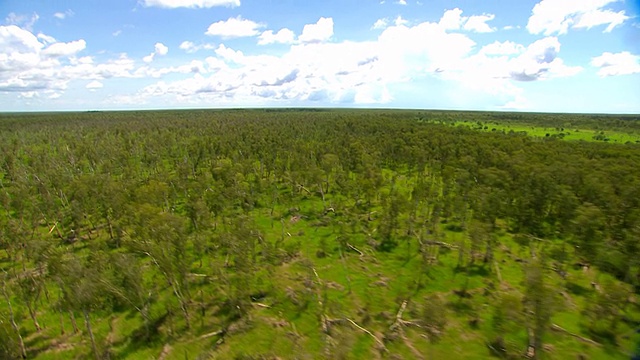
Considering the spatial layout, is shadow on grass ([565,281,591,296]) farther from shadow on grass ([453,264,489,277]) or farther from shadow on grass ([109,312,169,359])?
shadow on grass ([109,312,169,359])

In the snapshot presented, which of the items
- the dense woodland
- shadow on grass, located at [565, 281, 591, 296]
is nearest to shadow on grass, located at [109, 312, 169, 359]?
the dense woodland

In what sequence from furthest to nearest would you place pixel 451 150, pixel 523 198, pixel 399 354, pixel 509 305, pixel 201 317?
pixel 451 150 → pixel 523 198 → pixel 201 317 → pixel 509 305 → pixel 399 354

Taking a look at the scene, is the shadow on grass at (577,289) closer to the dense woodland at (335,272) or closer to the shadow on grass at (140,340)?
the dense woodland at (335,272)

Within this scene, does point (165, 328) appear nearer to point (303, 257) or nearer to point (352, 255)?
point (303, 257)

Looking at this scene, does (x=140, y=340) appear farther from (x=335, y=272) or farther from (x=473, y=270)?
(x=473, y=270)

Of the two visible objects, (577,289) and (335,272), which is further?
(335,272)

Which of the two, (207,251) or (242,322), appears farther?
(207,251)

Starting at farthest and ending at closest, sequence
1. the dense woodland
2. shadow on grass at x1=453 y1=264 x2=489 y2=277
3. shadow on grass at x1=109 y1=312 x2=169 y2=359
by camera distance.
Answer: shadow on grass at x1=453 y1=264 x2=489 y2=277 → the dense woodland → shadow on grass at x1=109 y1=312 x2=169 y2=359

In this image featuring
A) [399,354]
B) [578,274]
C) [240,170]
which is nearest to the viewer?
[399,354]

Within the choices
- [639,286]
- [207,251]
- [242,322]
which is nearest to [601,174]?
[639,286]

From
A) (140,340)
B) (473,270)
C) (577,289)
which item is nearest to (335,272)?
(473,270)

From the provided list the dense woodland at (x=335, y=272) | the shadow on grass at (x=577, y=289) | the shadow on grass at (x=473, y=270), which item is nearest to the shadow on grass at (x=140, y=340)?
the dense woodland at (x=335, y=272)
